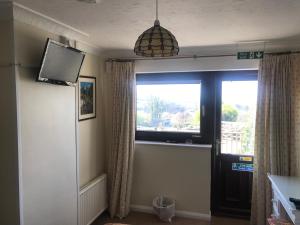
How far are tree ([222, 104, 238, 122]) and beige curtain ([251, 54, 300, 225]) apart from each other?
389 mm

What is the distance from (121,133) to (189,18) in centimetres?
190

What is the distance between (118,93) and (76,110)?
797mm

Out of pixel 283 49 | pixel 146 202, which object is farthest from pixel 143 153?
pixel 283 49

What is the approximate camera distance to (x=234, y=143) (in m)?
3.41

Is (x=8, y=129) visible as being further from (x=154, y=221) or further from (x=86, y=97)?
(x=154, y=221)

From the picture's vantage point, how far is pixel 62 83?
2447 millimetres

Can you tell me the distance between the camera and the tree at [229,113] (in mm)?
3395

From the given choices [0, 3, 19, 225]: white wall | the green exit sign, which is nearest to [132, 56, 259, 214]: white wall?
the green exit sign

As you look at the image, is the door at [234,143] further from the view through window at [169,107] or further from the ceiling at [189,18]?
the ceiling at [189,18]

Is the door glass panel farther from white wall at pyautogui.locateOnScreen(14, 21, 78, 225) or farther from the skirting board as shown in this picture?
white wall at pyautogui.locateOnScreen(14, 21, 78, 225)

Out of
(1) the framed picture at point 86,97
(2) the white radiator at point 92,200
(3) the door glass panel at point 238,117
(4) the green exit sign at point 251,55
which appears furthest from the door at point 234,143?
(1) the framed picture at point 86,97

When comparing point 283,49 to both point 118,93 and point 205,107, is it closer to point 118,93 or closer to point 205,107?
point 205,107

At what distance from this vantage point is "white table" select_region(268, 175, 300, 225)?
196 centimetres

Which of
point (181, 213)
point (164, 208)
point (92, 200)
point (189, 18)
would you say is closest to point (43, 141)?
point (92, 200)
